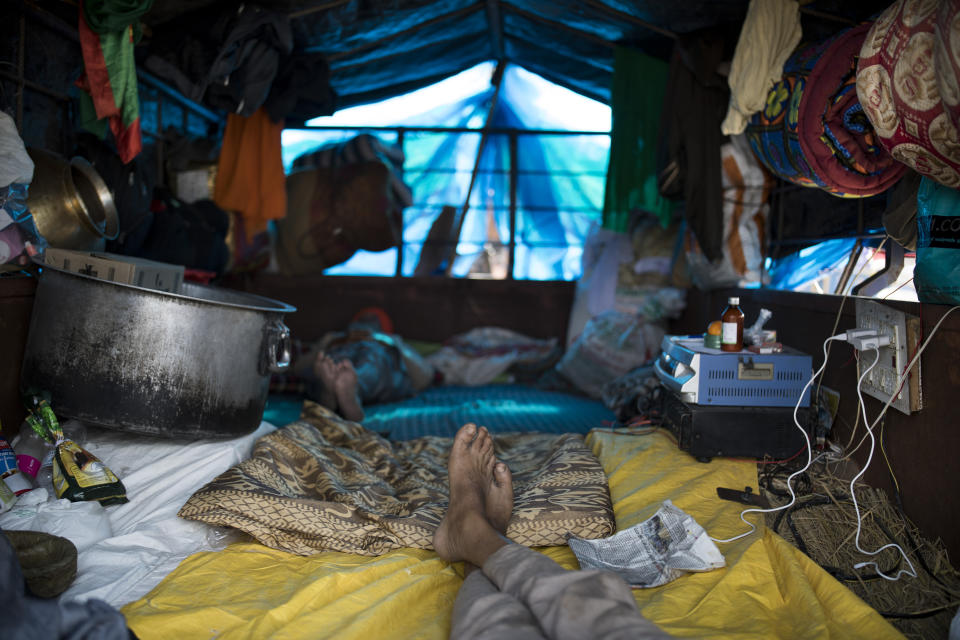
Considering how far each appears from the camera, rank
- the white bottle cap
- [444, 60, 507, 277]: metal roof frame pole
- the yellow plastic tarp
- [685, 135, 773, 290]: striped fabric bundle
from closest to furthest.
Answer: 1. the yellow plastic tarp
2. the white bottle cap
3. [685, 135, 773, 290]: striped fabric bundle
4. [444, 60, 507, 277]: metal roof frame pole

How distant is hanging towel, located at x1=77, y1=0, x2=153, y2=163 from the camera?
8.88ft

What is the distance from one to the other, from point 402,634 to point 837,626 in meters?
0.92

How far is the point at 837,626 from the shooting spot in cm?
142

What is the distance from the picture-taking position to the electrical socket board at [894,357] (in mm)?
A: 1902

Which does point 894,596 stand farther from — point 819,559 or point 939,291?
point 939,291

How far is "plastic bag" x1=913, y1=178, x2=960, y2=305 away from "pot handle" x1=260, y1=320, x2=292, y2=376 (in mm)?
1994

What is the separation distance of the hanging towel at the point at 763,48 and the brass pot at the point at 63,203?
9.09 ft

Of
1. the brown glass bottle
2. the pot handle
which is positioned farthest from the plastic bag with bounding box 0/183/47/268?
the brown glass bottle

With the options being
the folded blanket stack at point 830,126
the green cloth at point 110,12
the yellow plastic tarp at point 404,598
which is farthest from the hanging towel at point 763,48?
the green cloth at point 110,12

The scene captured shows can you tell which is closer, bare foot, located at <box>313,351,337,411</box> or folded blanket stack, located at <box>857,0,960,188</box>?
folded blanket stack, located at <box>857,0,960,188</box>

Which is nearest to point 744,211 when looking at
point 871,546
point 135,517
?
point 871,546

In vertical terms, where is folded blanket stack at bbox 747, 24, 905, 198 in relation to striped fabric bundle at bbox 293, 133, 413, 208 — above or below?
below

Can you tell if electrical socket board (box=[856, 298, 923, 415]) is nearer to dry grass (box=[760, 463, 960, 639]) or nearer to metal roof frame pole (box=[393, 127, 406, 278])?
dry grass (box=[760, 463, 960, 639])

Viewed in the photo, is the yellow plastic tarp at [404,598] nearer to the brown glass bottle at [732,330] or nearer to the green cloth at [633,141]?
the brown glass bottle at [732,330]
